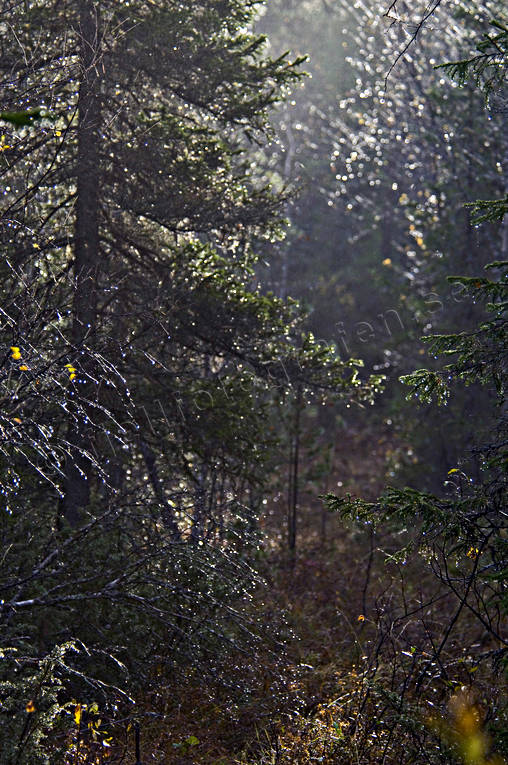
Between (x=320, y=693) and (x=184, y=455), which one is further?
(x=184, y=455)

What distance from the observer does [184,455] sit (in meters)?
9.56

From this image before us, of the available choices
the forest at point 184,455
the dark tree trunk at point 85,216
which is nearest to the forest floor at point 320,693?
the forest at point 184,455

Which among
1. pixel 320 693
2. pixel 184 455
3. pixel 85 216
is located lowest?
pixel 320 693

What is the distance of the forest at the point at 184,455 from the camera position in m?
5.89

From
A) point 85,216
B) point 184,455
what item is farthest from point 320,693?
point 85,216

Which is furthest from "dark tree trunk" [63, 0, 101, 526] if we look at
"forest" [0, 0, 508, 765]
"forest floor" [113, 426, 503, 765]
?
"forest floor" [113, 426, 503, 765]

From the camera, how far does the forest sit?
5.89m

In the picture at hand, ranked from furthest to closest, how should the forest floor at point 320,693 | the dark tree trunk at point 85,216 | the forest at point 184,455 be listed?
the dark tree trunk at point 85,216, the forest floor at point 320,693, the forest at point 184,455

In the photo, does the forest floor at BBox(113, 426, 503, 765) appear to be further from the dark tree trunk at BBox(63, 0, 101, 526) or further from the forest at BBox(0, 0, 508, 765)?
the dark tree trunk at BBox(63, 0, 101, 526)

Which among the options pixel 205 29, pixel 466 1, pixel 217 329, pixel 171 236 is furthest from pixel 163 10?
pixel 466 1

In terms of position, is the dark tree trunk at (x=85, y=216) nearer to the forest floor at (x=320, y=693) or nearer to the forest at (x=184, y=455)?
the forest at (x=184, y=455)

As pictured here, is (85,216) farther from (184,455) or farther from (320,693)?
(320,693)

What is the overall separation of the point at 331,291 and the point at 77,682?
67.4 ft

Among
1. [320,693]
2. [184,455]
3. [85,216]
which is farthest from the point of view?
[184,455]
